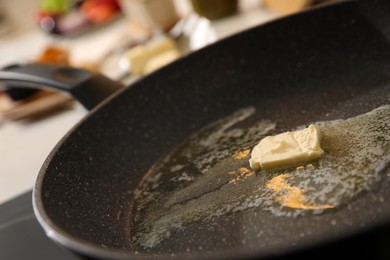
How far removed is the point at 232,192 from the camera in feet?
1.99

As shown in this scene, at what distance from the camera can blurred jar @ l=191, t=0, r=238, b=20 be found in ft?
4.44

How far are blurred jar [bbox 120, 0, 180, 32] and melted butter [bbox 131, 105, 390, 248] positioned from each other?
0.71 meters

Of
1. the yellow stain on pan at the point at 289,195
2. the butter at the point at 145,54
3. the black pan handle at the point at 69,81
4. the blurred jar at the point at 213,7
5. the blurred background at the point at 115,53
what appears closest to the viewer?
the yellow stain on pan at the point at 289,195

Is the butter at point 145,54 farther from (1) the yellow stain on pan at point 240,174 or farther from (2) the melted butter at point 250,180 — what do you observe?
(1) the yellow stain on pan at point 240,174

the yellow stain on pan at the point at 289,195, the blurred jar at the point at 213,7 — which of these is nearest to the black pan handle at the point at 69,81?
the yellow stain on pan at the point at 289,195

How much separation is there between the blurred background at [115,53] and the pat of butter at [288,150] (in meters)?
0.43

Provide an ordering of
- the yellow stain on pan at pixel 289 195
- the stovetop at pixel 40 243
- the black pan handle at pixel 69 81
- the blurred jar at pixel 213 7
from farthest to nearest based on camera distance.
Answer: the blurred jar at pixel 213 7 < the black pan handle at pixel 69 81 < the yellow stain on pan at pixel 289 195 < the stovetop at pixel 40 243

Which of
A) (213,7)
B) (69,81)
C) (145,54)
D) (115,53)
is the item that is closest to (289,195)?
(69,81)

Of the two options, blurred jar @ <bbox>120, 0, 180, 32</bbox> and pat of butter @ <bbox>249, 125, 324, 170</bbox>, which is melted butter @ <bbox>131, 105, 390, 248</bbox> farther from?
blurred jar @ <bbox>120, 0, 180, 32</bbox>

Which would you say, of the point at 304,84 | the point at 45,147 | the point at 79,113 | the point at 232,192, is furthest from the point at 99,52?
the point at 232,192

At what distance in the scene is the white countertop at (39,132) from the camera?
1.03m

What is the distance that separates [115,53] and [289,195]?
1055 mm

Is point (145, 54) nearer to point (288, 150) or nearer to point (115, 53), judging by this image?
point (115, 53)

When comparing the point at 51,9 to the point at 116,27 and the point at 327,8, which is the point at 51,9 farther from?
the point at 327,8
